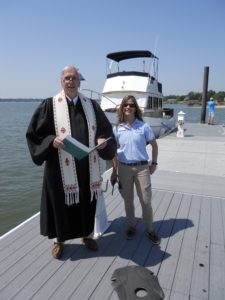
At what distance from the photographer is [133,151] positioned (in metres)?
3.28

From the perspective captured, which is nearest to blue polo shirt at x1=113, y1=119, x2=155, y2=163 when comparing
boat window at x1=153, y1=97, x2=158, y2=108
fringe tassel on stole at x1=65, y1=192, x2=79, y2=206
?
A: fringe tassel on stole at x1=65, y1=192, x2=79, y2=206

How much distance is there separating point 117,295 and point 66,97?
1.88 metres

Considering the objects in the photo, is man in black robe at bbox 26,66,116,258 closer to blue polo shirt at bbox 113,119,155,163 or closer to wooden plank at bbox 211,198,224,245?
blue polo shirt at bbox 113,119,155,163

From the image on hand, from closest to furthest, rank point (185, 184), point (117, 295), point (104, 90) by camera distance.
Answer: point (117, 295) → point (185, 184) → point (104, 90)

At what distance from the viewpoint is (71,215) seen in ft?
10.1

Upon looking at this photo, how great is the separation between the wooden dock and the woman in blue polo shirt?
37cm

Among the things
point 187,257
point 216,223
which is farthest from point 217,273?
point 216,223

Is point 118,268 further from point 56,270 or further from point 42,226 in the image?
point 42,226

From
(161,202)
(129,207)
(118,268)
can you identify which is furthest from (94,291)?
(161,202)

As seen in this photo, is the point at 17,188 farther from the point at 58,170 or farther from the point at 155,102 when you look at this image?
the point at 155,102

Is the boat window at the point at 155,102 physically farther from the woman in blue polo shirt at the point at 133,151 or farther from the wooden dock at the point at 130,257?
the woman in blue polo shirt at the point at 133,151

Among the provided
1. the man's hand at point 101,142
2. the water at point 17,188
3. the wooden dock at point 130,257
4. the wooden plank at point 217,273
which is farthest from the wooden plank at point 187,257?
the water at point 17,188

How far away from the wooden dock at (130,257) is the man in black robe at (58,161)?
0.27m

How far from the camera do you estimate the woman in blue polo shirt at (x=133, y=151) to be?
328cm
